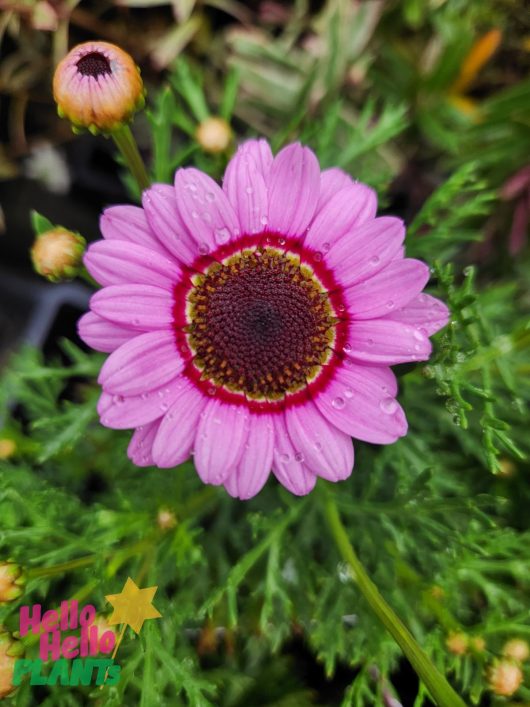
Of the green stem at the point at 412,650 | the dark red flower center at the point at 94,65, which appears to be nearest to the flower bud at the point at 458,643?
the green stem at the point at 412,650

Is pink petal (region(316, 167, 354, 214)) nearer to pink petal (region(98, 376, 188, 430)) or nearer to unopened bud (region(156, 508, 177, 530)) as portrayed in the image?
pink petal (region(98, 376, 188, 430))

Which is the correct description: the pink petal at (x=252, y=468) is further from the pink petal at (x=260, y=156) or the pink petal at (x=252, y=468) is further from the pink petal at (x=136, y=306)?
the pink petal at (x=260, y=156)

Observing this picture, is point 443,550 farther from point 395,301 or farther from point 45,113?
point 45,113

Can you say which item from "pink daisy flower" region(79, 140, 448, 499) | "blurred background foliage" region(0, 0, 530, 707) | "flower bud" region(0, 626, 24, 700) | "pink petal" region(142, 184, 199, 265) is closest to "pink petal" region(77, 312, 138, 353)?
"pink daisy flower" region(79, 140, 448, 499)

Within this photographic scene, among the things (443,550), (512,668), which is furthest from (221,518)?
(512,668)

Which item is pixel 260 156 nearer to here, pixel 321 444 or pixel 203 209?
pixel 203 209

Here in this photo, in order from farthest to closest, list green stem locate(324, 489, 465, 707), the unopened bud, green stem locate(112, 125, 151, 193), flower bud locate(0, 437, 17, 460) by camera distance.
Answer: flower bud locate(0, 437, 17, 460) < the unopened bud < green stem locate(112, 125, 151, 193) < green stem locate(324, 489, 465, 707)

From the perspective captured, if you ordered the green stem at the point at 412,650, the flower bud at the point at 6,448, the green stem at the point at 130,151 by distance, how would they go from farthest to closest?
the flower bud at the point at 6,448 → the green stem at the point at 130,151 → the green stem at the point at 412,650

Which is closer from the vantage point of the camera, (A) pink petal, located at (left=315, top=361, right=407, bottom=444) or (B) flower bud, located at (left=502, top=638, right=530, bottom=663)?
(A) pink petal, located at (left=315, top=361, right=407, bottom=444)
